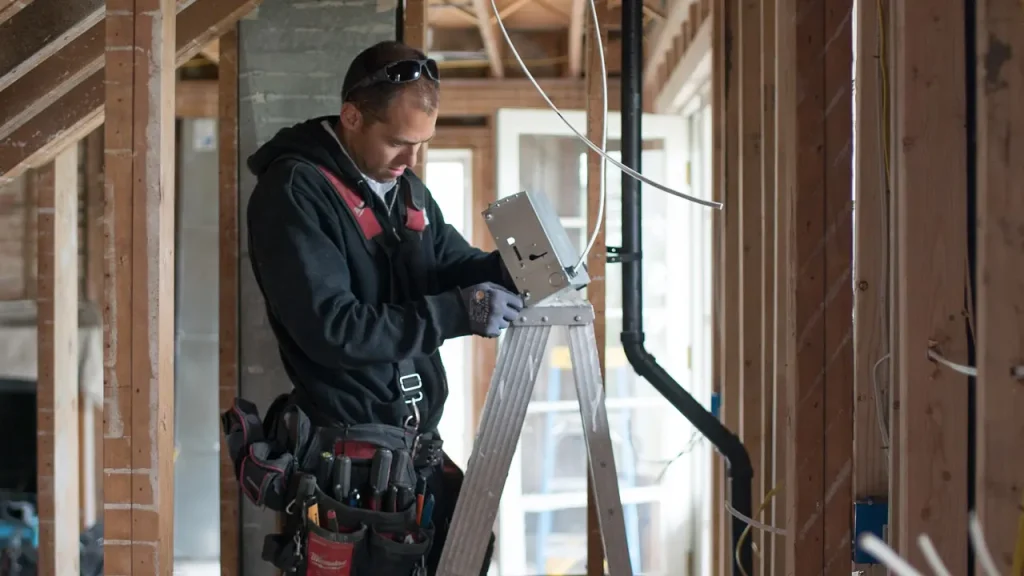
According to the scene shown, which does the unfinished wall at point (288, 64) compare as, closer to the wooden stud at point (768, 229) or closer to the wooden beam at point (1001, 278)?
the wooden stud at point (768, 229)

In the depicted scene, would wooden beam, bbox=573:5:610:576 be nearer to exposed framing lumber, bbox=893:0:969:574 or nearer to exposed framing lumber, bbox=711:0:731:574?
exposed framing lumber, bbox=711:0:731:574

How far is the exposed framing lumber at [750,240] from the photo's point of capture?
96.0 inches

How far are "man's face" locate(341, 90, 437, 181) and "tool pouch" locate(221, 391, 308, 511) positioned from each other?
1.70ft

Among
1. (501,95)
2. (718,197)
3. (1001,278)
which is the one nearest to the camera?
(1001,278)

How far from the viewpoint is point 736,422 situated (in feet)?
8.72

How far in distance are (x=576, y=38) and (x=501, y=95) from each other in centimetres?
69

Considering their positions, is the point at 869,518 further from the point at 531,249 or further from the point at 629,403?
the point at 629,403

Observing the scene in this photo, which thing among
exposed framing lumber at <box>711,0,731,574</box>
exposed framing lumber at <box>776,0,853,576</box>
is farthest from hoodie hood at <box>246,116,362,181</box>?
exposed framing lumber at <box>711,0,731,574</box>

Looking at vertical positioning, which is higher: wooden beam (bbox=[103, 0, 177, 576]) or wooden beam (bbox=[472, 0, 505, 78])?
wooden beam (bbox=[472, 0, 505, 78])

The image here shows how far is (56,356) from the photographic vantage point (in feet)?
9.65

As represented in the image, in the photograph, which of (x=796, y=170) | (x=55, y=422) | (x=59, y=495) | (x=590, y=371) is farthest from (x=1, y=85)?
(x=796, y=170)

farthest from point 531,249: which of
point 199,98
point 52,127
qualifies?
point 199,98

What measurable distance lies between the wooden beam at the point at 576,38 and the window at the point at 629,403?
0.24m

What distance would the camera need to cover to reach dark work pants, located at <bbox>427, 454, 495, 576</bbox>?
6.08 feet
